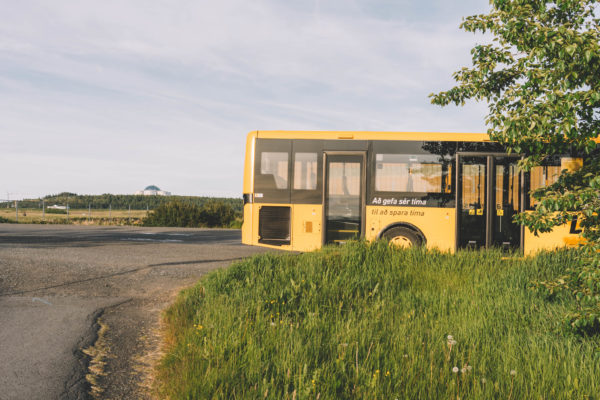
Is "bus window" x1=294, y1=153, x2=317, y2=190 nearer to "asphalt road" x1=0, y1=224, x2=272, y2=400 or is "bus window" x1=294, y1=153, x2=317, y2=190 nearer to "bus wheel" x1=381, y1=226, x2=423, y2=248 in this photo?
"bus wheel" x1=381, y1=226, x2=423, y2=248

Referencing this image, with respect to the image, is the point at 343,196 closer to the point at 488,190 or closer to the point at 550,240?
the point at 488,190

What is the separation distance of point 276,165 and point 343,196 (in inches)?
76.8

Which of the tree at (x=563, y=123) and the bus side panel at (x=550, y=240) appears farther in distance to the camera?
the bus side panel at (x=550, y=240)

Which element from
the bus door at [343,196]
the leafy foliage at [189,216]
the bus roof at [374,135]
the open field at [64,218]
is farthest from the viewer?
the open field at [64,218]

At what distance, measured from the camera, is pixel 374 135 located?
12.0 metres

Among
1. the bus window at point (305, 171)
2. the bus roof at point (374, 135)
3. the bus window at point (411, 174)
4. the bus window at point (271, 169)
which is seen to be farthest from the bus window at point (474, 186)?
the bus window at point (271, 169)

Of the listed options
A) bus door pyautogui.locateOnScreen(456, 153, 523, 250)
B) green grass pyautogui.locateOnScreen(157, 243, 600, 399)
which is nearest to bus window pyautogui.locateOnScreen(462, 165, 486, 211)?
bus door pyautogui.locateOnScreen(456, 153, 523, 250)

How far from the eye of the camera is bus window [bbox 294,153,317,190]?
12031 mm

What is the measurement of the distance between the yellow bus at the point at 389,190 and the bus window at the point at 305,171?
0.03 m

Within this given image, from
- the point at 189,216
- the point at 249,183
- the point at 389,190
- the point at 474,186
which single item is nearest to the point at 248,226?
the point at 249,183

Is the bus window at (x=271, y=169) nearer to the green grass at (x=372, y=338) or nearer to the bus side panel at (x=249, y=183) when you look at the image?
the bus side panel at (x=249, y=183)

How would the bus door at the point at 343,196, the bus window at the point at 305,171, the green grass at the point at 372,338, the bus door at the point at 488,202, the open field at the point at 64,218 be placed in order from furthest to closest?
1. the open field at the point at 64,218
2. the bus window at the point at 305,171
3. the bus door at the point at 343,196
4. the bus door at the point at 488,202
5. the green grass at the point at 372,338

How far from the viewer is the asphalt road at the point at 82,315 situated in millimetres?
4160

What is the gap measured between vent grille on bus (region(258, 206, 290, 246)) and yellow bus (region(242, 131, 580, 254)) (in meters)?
0.03
